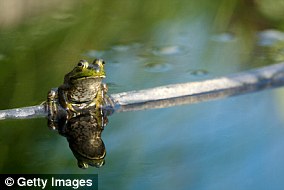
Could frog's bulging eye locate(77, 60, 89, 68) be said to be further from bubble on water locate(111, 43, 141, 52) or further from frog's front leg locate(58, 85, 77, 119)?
bubble on water locate(111, 43, 141, 52)

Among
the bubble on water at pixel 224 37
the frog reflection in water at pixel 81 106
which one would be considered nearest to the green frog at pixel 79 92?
the frog reflection in water at pixel 81 106

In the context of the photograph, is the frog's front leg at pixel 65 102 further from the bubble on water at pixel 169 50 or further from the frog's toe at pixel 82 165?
the bubble on water at pixel 169 50

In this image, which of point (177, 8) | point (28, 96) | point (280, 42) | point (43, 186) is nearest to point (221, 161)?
point (43, 186)

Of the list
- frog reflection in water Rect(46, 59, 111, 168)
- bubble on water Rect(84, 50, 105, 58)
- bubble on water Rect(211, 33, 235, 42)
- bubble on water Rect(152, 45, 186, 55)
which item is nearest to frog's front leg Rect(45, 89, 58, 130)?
frog reflection in water Rect(46, 59, 111, 168)

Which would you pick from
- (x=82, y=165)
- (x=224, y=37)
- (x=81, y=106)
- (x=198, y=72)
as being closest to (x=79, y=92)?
(x=81, y=106)

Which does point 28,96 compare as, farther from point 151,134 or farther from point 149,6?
point 149,6

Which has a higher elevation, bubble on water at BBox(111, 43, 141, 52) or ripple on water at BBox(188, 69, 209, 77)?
bubble on water at BBox(111, 43, 141, 52)
